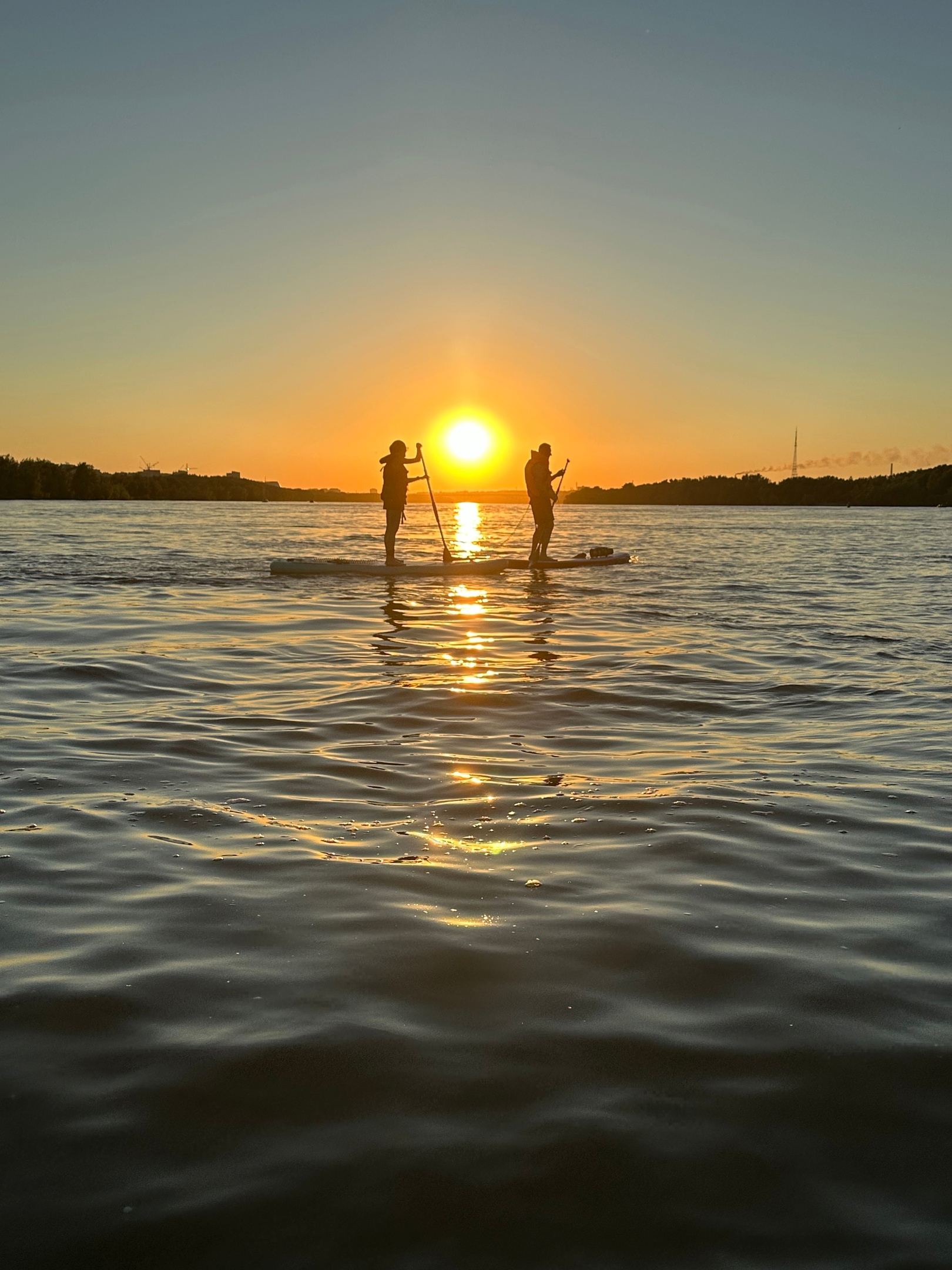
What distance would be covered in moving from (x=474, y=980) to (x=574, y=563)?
23.8 m

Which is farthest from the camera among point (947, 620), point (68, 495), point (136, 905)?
point (68, 495)

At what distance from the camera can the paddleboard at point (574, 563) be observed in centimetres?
2591

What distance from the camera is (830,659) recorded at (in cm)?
1188

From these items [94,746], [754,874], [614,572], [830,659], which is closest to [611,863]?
[754,874]

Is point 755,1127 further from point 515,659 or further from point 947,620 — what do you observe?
point 947,620

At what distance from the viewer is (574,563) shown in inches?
1064

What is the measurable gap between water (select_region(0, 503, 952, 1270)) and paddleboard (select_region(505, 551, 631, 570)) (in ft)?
54.5

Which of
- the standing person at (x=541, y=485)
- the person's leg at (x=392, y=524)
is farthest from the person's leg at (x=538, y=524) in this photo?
the person's leg at (x=392, y=524)

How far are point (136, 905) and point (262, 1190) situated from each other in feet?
6.52

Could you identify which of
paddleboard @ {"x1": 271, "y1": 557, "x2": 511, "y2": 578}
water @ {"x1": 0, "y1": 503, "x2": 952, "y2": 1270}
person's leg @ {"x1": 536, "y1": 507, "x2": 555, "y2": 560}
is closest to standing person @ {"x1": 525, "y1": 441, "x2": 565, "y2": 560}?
person's leg @ {"x1": 536, "y1": 507, "x2": 555, "y2": 560}

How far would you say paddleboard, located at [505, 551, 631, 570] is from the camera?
25.9 metres

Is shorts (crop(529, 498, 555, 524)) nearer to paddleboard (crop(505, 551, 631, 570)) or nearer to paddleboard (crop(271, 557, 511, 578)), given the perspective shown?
paddleboard (crop(505, 551, 631, 570))

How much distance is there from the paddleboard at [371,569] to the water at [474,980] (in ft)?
45.4

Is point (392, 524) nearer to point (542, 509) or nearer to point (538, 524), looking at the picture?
point (542, 509)
